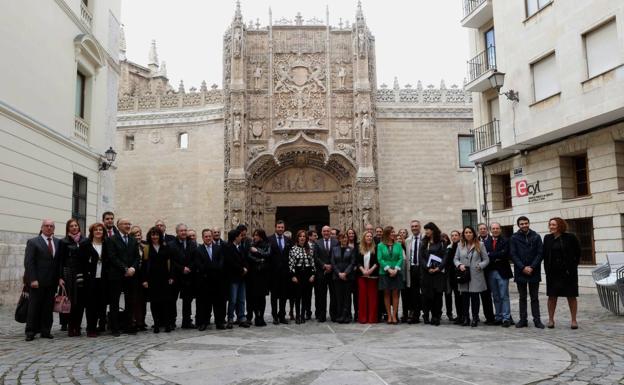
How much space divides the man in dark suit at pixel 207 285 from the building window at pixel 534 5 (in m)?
11.8

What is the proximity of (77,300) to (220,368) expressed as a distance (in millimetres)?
3782

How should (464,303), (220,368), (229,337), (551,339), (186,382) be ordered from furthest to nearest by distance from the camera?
(464,303), (229,337), (551,339), (220,368), (186,382)

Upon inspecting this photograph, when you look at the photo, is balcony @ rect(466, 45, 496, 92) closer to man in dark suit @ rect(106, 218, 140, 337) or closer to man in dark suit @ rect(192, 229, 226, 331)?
man in dark suit @ rect(192, 229, 226, 331)

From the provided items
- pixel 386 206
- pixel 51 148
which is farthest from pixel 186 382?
pixel 386 206

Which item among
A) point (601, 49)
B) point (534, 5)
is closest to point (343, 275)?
point (601, 49)

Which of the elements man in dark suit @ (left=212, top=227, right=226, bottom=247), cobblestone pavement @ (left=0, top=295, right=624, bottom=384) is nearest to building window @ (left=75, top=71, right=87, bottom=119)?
man in dark suit @ (left=212, top=227, right=226, bottom=247)

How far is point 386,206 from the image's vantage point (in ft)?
84.0

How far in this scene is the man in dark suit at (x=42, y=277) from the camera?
7.91 meters

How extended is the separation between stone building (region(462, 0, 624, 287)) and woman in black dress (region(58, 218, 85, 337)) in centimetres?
1182

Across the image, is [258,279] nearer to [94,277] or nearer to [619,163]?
[94,277]

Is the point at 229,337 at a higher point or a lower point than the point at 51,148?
lower

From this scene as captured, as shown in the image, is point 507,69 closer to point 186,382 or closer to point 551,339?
point 551,339

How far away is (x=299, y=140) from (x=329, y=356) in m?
19.7

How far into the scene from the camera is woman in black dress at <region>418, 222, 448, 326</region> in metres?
9.19
